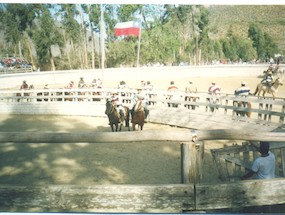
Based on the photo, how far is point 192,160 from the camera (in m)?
2.52

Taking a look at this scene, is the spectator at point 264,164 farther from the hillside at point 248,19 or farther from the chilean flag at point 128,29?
the hillside at point 248,19

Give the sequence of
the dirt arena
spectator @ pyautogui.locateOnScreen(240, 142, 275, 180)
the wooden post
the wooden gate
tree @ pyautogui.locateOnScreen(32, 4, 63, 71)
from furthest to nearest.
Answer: tree @ pyautogui.locateOnScreen(32, 4, 63, 71), the dirt arena, the wooden gate, spectator @ pyautogui.locateOnScreen(240, 142, 275, 180), the wooden post

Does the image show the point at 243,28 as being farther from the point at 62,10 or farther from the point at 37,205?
the point at 37,205

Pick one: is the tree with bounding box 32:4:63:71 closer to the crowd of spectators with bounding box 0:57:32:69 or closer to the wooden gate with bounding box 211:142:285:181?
the crowd of spectators with bounding box 0:57:32:69

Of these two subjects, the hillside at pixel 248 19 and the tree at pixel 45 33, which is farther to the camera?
the hillside at pixel 248 19

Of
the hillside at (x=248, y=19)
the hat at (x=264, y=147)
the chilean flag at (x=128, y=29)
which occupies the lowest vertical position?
the hat at (x=264, y=147)

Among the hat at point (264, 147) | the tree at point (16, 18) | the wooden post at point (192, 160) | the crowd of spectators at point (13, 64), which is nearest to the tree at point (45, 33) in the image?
the tree at point (16, 18)

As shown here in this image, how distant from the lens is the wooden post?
2.51 meters

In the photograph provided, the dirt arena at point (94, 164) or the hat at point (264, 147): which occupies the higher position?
the hat at point (264, 147)

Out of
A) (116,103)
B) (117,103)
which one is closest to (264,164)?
(116,103)

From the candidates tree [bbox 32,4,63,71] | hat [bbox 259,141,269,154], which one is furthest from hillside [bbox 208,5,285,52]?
hat [bbox 259,141,269,154]

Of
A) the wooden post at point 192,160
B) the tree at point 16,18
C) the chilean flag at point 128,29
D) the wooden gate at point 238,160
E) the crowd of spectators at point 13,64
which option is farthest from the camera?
the tree at point 16,18

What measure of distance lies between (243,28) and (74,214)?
343ft

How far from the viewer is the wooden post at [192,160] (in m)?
2.51
